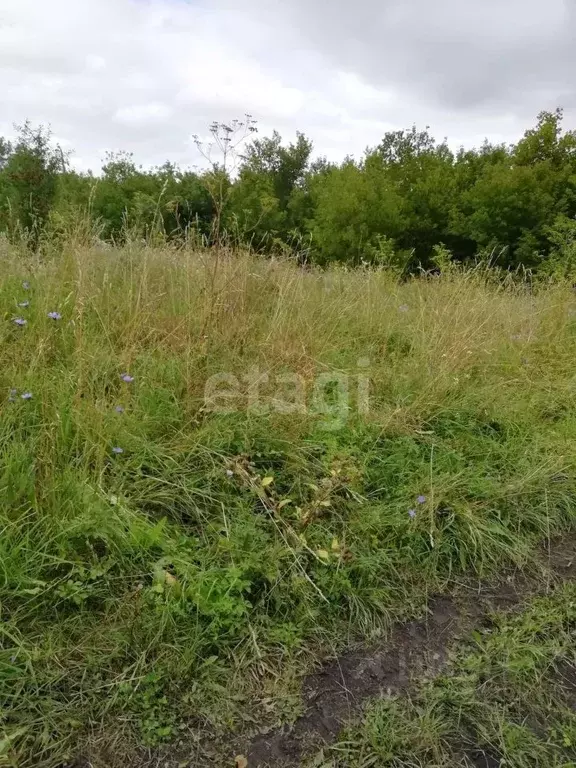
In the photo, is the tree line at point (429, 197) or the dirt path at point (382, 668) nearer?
the dirt path at point (382, 668)

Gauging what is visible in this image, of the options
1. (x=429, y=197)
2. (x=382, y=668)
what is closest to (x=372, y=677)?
(x=382, y=668)

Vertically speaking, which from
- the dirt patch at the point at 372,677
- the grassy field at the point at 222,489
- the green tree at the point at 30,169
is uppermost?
the green tree at the point at 30,169

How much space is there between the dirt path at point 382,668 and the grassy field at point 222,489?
48 mm

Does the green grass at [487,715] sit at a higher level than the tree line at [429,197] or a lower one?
lower

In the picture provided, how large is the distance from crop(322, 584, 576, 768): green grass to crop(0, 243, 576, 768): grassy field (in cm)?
3

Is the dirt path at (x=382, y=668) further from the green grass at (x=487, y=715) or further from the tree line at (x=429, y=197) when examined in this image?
the tree line at (x=429, y=197)

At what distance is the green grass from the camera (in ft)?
3.59

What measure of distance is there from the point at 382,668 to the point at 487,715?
30cm

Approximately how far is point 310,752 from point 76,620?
0.74 metres

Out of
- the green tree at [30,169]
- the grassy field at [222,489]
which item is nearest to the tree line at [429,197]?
the green tree at [30,169]

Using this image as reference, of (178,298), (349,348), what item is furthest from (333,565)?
(178,298)

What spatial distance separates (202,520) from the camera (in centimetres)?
162

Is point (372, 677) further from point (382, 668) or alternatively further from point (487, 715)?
point (487, 715)

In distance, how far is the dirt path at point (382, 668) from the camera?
43.4 inches
